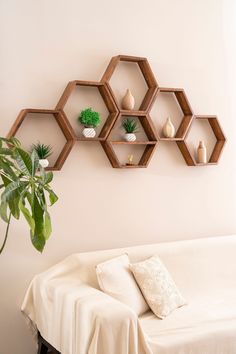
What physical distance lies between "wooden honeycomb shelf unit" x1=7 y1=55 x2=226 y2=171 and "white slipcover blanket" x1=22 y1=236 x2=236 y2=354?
2.14ft

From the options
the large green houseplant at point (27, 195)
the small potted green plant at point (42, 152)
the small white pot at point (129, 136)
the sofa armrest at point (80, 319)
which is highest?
the small white pot at point (129, 136)

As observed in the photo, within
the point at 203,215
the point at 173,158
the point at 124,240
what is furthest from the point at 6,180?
the point at 203,215

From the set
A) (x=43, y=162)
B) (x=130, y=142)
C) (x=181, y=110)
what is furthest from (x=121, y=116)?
(x=43, y=162)

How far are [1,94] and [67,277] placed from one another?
122 cm

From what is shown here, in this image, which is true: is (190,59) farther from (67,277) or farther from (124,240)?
(67,277)

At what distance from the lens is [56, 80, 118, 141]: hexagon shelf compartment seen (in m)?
3.61

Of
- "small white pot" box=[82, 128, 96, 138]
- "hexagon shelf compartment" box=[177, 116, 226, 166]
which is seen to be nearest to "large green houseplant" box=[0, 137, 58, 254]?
"small white pot" box=[82, 128, 96, 138]

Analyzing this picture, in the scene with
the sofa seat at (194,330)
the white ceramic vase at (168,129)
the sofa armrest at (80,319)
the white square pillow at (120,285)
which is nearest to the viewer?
the sofa armrest at (80,319)

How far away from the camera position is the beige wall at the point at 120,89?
3551mm

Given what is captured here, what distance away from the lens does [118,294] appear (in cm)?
331

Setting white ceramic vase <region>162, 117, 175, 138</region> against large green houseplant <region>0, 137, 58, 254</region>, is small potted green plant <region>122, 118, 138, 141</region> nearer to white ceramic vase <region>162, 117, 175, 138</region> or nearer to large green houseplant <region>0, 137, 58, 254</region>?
white ceramic vase <region>162, 117, 175, 138</region>

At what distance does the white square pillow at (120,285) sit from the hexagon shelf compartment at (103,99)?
2.85 feet

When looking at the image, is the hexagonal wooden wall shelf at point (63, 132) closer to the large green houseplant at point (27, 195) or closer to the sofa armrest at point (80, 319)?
the large green houseplant at point (27, 195)

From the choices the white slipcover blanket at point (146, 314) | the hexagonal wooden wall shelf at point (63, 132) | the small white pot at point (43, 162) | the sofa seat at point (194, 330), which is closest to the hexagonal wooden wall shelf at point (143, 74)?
the hexagonal wooden wall shelf at point (63, 132)
